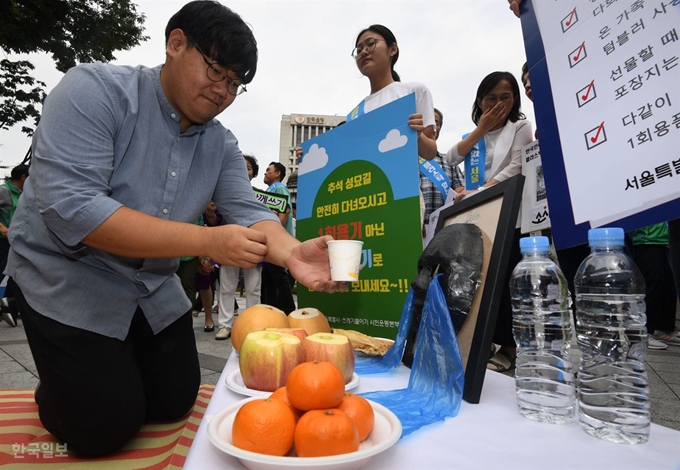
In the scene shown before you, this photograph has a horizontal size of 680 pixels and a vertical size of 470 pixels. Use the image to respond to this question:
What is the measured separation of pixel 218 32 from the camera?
1493mm

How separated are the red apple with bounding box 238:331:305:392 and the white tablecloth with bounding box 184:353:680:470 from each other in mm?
146

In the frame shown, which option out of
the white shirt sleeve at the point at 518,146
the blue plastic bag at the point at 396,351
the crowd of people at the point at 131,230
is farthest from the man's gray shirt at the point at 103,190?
the white shirt sleeve at the point at 518,146

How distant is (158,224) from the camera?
1.25 meters

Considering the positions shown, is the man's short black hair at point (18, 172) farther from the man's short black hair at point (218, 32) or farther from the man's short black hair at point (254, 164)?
the man's short black hair at point (218, 32)

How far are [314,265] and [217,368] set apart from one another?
2.06m

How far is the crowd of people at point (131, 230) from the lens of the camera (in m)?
1.29

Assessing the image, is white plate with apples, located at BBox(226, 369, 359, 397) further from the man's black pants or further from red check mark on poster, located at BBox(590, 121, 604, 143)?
red check mark on poster, located at BBox(590, 121, 604, 143)

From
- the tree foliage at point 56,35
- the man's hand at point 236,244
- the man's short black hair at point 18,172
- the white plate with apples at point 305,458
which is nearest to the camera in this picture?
the white plate with apples at point 305,458

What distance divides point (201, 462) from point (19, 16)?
443 inches

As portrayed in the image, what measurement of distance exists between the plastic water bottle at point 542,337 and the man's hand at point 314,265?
0.71m

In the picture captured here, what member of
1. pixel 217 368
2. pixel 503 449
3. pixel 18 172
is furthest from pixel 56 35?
pixel 503 449

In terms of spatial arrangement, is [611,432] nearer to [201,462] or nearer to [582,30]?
[201,462]

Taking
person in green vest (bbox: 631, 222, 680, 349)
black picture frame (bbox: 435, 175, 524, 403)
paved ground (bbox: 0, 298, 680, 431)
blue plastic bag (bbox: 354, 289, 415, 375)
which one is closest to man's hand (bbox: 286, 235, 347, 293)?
blue plastic bag (bbox: 354, 289, 415, 375)

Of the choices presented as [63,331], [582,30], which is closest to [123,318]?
[63,331]
